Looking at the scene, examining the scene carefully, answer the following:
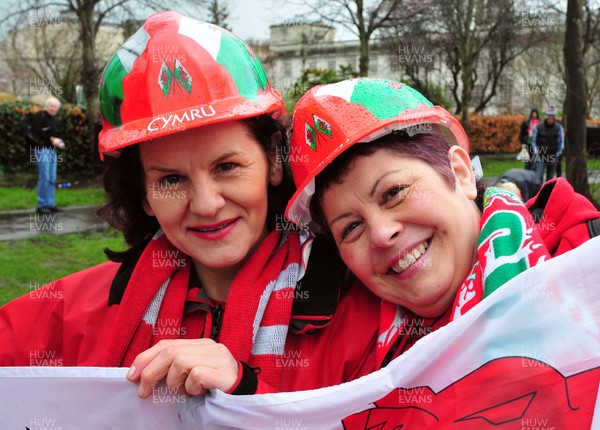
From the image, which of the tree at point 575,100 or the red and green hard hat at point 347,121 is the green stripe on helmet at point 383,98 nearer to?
the red and green hard hat at point 347,121

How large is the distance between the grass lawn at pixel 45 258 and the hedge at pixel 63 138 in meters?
6.42

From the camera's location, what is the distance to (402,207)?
194 centimetres

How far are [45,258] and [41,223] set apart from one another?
10.5 ft

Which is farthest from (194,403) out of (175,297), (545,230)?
(545,230)

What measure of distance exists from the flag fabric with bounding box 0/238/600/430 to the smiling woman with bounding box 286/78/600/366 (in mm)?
227

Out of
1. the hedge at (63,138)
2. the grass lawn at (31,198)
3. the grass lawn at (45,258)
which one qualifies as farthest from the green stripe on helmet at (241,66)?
the hedge at (63,138)

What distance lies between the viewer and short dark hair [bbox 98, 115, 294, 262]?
7.39 feet

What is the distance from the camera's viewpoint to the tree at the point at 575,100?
679 centimetres

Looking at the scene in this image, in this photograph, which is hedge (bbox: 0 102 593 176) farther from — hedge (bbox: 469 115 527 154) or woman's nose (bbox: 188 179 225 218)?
hedge (bbox: 469 115 527 154)

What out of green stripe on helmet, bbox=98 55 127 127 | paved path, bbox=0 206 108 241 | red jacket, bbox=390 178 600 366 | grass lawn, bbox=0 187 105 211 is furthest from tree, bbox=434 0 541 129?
green stripe on helmet, bbox=98 55 127 127

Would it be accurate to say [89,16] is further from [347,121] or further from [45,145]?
[347,121]

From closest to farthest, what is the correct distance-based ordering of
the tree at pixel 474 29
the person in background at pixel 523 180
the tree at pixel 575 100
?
1. the person in background at pixel 523 180
2. the tree at pixel 575 100
3. the tree at pixel 474 29

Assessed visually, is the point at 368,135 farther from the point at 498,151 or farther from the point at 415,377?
the point at 498,151

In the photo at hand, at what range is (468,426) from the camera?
5.26 feet
